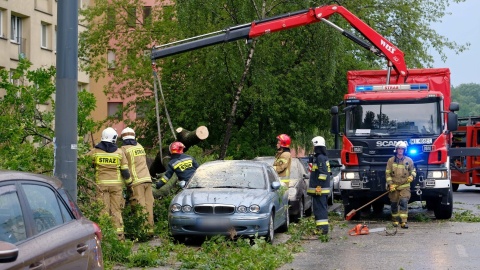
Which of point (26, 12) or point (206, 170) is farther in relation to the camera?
point (26, 12)

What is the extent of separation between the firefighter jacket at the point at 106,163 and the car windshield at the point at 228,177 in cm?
200

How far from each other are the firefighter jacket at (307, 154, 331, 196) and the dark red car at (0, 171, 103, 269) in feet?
31.5

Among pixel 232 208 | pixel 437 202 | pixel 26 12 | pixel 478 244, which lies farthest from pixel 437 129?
pixel 26 12

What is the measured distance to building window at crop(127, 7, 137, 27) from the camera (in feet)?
121

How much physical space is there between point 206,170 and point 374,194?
481 centimetres

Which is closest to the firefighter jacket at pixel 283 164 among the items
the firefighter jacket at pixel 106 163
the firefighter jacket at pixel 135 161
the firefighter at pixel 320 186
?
the firefighter at pixel 320 186

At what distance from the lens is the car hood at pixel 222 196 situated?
14148 millimetres

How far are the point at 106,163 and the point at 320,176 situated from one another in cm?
454

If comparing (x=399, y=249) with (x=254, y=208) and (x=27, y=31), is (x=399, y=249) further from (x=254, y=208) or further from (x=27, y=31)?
(x=27, y=31)

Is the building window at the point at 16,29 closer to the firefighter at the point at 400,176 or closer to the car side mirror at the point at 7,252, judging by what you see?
the firefighter at the point at 400,176

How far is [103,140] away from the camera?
44.6 ft

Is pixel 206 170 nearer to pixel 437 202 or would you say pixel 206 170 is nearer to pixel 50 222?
pixel 437 202

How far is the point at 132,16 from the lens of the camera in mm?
36875

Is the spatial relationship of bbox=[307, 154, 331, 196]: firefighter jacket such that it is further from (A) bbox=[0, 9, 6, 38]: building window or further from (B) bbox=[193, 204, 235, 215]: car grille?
(A) bbox=[0, 9, 6, 38]: building window
